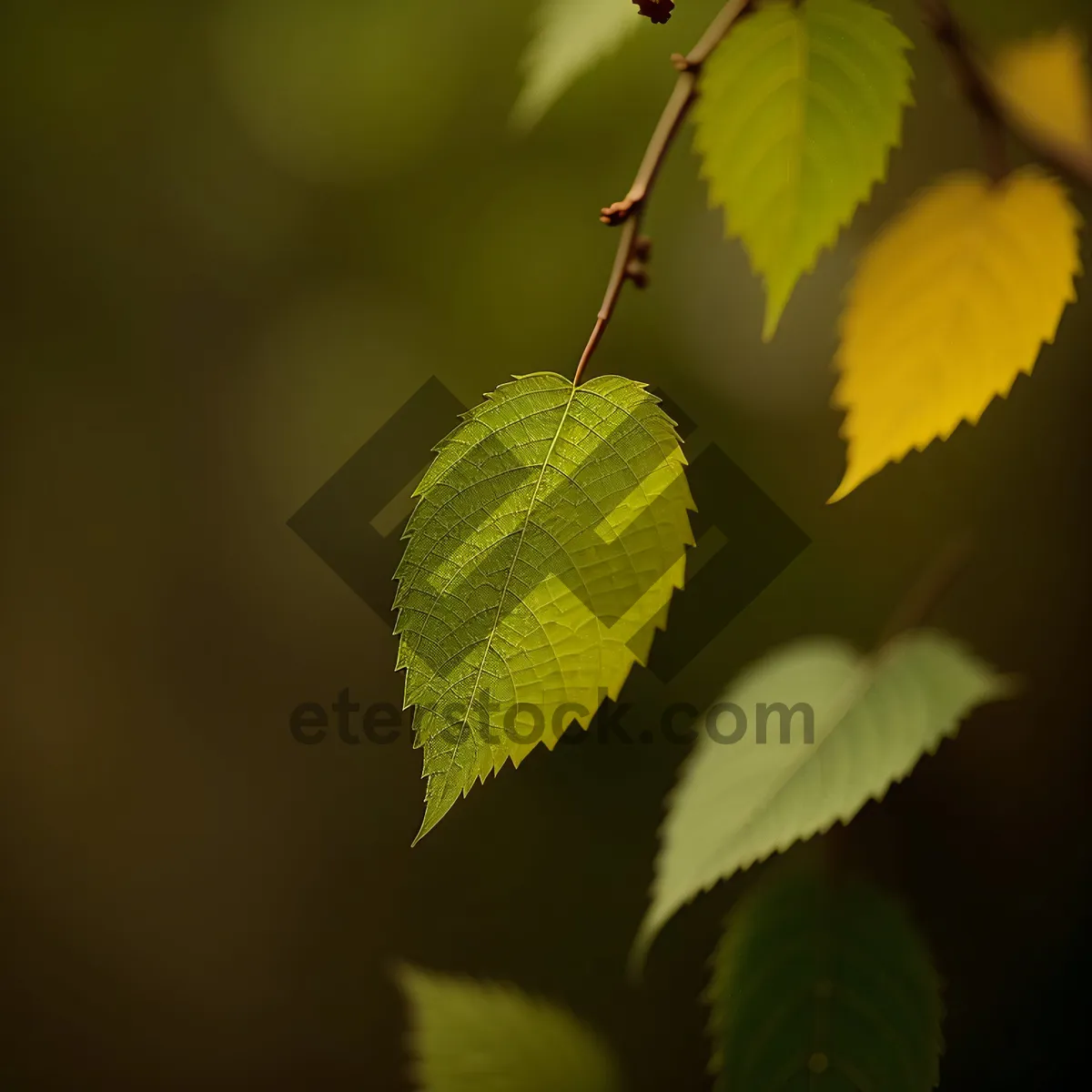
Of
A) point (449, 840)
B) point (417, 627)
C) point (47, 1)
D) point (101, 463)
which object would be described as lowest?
point (449, 840)

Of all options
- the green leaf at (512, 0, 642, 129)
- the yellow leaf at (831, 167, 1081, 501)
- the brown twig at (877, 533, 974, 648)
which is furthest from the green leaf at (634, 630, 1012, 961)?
the green leaf at (512, 0, 642, 129)

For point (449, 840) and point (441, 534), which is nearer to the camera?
point (441, 534)

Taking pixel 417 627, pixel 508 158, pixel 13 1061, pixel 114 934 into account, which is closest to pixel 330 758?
pixel 114 934

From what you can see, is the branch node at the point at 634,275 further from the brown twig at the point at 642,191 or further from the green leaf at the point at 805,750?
the green leaf at the point at 805,750

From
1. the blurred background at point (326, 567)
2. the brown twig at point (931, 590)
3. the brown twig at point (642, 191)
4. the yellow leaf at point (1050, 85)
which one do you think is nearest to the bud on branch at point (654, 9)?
the brown twig at point (642, 191)

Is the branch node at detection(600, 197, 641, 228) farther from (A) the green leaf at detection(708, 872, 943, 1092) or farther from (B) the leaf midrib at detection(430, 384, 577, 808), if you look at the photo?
(A) the green leaf at detection(708, 872, 943, 1092)

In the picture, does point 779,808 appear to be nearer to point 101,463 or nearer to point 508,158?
point 508,158

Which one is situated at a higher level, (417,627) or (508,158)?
(508,158)

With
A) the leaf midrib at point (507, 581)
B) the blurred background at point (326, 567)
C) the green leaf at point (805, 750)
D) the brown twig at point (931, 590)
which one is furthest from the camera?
the blurred background at point (326, 567)
